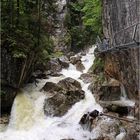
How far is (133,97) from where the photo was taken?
58.0 feet

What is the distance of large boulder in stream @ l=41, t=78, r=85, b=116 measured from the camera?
18688 millimetres

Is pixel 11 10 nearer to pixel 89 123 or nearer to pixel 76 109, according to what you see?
pixel 76 109

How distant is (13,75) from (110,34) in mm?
6303

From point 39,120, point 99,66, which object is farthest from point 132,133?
point 99,66

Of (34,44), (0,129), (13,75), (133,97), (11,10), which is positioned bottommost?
(0,129)

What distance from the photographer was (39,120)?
18062mm

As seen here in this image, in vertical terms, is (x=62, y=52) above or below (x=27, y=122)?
above

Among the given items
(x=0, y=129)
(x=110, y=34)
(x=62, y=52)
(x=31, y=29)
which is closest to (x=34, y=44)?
(x=31, y=29)

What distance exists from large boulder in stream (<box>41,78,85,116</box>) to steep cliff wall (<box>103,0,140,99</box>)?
8.26 feet

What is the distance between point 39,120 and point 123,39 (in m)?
6.45

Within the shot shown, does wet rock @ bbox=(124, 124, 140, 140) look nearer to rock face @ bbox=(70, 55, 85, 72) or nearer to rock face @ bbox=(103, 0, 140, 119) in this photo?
rock face @ bbox=(103, 0, 140, 119)

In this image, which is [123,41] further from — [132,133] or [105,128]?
[132,133]

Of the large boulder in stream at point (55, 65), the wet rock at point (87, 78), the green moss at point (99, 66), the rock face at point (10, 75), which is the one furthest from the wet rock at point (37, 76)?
the green moss at point (99, 66)

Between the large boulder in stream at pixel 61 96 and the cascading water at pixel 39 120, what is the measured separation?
1.00 feet
